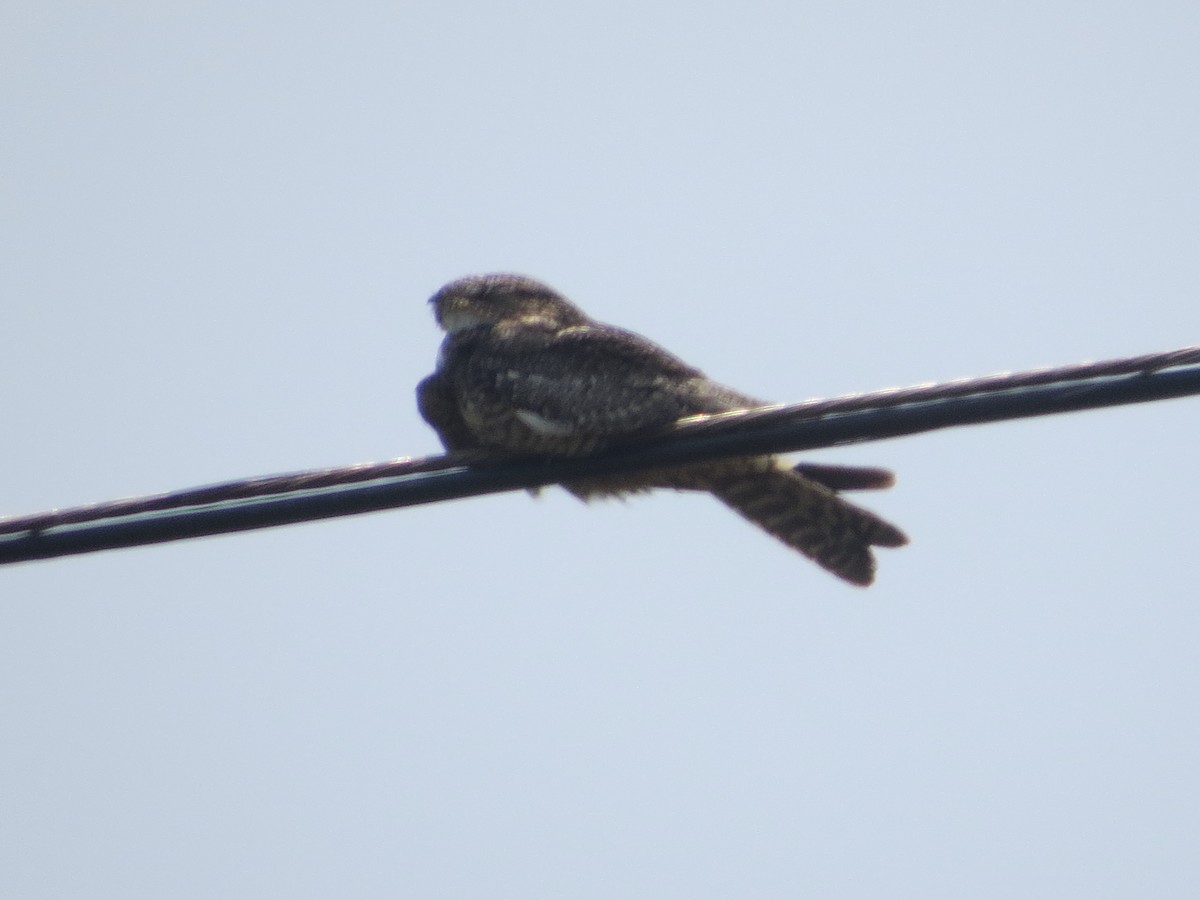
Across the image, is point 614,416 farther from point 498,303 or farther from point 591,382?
point 498,303

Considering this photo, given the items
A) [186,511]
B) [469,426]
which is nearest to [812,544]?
[469,426]

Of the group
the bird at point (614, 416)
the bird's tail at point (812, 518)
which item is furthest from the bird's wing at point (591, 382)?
the bird's tail at point (812, 518)

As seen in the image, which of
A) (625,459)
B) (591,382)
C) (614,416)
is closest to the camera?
(625,459)

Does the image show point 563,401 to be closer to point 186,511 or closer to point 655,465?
point 655,465

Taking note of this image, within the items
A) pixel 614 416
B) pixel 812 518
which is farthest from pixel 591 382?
pixel 812 518

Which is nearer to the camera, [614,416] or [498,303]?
[614,416]

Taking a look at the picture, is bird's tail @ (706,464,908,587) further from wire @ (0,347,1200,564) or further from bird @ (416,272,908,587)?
wire @ (0,347,1200,564)

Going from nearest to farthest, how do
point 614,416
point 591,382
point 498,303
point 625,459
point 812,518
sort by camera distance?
point 625,459
point 614,416
point 591,382
point 812,518
point 498,303

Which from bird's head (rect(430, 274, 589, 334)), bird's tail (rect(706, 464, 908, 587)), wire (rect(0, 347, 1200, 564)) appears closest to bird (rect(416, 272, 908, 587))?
bird's tail (rect(706, 464, 908, 587))
